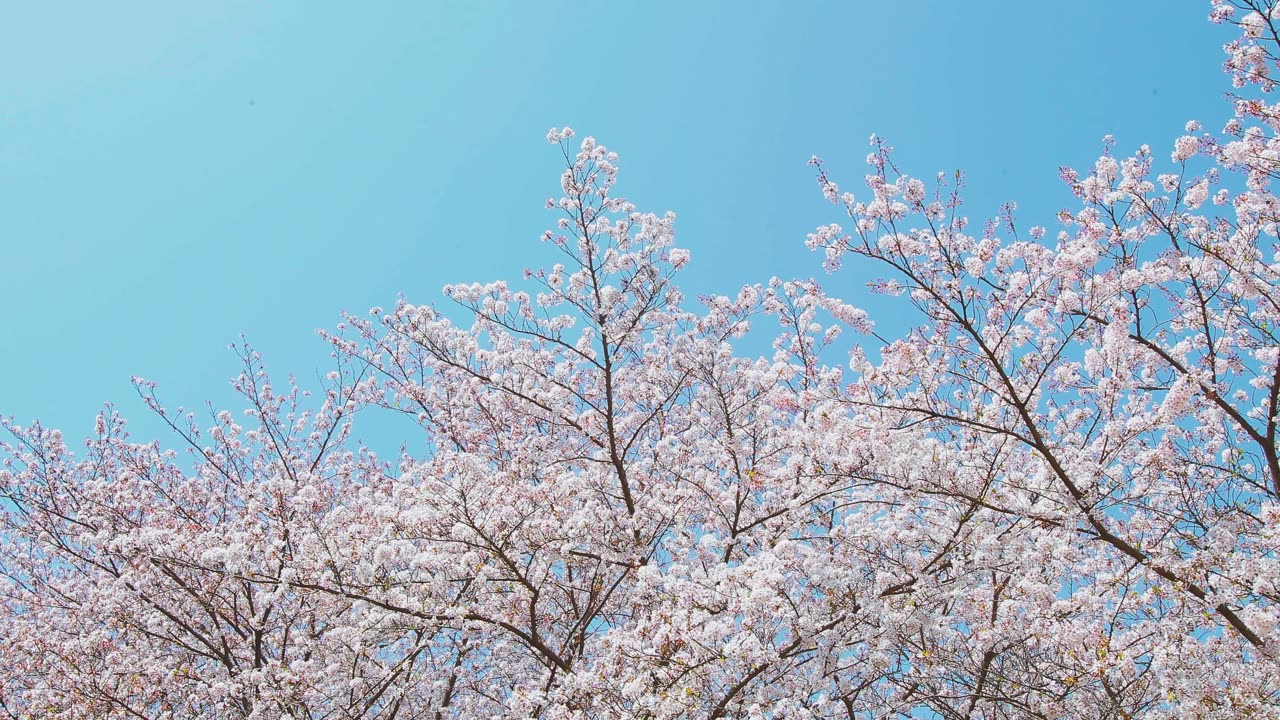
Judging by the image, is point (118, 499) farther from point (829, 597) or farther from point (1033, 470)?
point (1033, 470)

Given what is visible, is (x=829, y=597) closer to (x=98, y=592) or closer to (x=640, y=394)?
(x=640, y=394)

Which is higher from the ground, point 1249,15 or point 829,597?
point 1249,15

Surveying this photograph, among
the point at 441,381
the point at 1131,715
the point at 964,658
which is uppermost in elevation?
the point at 441,381

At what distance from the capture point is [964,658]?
7.02 metres

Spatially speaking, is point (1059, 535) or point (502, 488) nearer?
point (1059, 535)

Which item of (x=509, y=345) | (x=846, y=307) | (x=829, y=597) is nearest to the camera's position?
(x=829, y=597)

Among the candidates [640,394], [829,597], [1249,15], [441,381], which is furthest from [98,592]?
[1249,15]

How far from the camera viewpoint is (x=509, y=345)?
10.1 metres

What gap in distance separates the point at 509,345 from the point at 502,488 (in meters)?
3.07

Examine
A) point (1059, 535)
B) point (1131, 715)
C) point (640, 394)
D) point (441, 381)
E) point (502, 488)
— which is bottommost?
point (1131, 715)

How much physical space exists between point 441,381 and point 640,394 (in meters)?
4.10

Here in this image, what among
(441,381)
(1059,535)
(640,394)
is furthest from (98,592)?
(1059,535)

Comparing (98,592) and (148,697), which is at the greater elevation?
(98,592)

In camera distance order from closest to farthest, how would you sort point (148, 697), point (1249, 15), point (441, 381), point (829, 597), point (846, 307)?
1. point (1249, 15)
2. point (829, 597)
3. point (846, 307)
4. point (148, 697)
5. point (441, 381)
